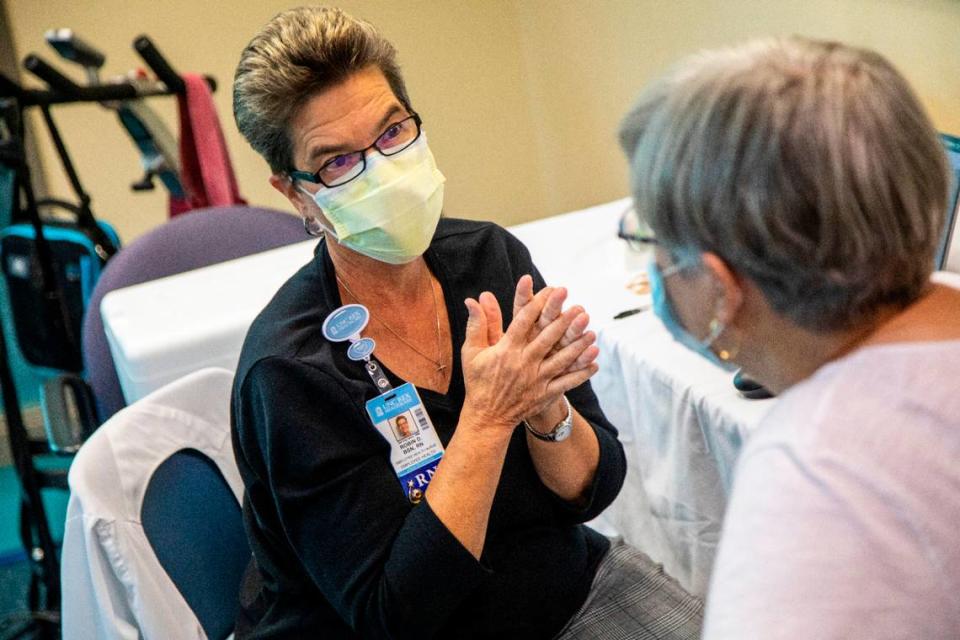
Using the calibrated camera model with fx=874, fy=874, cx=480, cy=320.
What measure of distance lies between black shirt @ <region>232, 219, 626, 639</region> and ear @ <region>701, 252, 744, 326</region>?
0.46 meters

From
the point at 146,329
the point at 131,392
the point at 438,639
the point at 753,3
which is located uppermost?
the point at 753,3

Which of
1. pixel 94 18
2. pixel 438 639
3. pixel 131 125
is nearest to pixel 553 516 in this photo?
pixel 438 639

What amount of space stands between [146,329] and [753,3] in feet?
5.25

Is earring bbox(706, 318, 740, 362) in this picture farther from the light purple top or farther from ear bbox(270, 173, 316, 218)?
ear bbox(270, 173, 316, 218)

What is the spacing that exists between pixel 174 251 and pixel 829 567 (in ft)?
5.51

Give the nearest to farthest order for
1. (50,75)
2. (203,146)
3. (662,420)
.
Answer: (662,420), (50,75), (203,146)

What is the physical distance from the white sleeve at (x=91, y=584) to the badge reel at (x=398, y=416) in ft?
1.21

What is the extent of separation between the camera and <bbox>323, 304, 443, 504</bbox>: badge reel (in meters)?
1.12

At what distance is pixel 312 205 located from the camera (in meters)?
1.20

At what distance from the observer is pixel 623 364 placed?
1.55 meters

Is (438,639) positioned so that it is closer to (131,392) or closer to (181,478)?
(181,478)

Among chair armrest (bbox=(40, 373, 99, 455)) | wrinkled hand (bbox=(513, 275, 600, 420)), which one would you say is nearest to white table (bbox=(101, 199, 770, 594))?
chair armrest (bbox=(40, 373, 99, 455))

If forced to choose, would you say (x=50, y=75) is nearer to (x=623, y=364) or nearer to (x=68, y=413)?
(x=68, y=413)

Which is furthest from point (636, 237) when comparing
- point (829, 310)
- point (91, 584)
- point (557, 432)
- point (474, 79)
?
point (474, 79)
